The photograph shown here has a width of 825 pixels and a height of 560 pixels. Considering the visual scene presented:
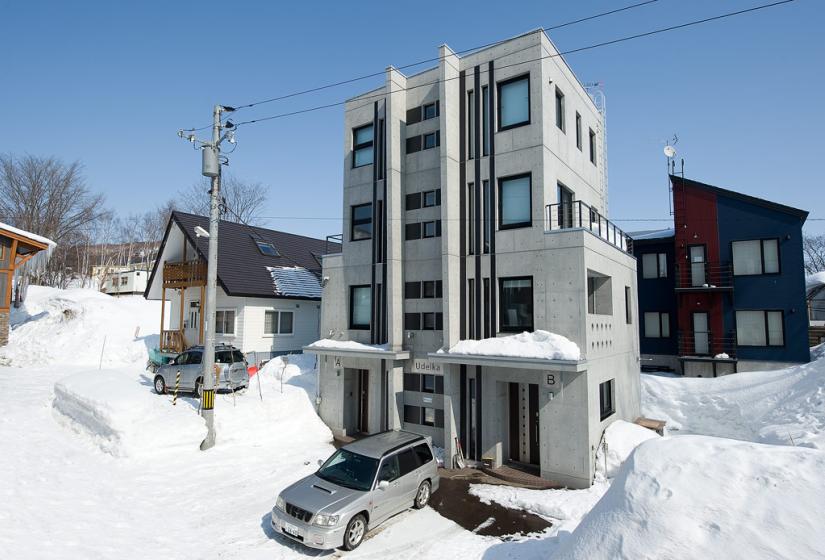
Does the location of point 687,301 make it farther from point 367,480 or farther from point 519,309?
point 367,480

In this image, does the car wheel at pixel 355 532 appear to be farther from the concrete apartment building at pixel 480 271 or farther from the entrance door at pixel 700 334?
the entrance door at pixel 700 334

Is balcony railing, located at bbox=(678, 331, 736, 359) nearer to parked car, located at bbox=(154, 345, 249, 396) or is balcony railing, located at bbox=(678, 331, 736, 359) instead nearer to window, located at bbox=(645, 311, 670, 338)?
window, located at bbox=(645, 311, 670, 338)

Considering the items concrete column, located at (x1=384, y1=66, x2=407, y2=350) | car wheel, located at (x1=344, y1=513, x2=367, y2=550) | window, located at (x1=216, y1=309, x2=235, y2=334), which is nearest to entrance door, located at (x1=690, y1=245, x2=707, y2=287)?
concrete column, located at (x1=384, y1=66, x2=407, y2=350)

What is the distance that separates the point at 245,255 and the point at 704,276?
89.6 feet

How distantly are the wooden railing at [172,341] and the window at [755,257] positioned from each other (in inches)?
1251

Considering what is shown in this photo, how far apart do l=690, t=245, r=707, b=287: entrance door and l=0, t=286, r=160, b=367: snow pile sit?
34.0m

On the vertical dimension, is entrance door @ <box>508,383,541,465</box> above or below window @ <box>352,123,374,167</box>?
below

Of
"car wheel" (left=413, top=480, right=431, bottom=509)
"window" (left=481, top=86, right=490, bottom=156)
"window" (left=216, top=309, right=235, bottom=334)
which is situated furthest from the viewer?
"window" (left=216, top=309, right=235, bottom=334)

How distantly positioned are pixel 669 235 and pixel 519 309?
18.7 metres

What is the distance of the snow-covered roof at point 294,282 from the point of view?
93.3 feet

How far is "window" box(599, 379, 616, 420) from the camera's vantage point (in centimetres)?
1475

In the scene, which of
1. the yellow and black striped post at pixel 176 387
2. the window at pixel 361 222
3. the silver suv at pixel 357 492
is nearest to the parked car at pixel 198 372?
the yellow and black striped post at pixel 176 387

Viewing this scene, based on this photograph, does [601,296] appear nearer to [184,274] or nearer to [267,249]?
[267,249]

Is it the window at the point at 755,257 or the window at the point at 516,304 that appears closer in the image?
the window at the point at 516,304
